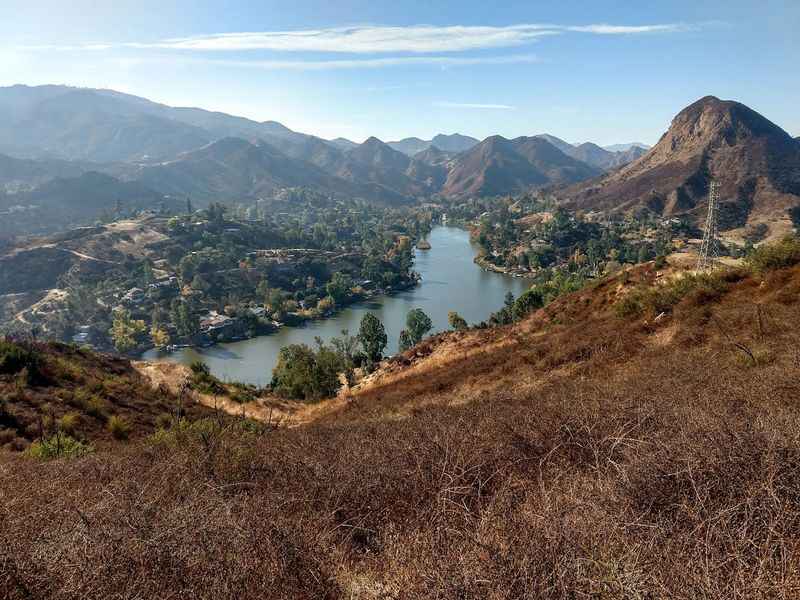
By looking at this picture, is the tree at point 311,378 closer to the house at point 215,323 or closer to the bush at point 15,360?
the bush at point 15,360

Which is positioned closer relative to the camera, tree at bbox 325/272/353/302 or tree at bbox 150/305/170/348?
tree at bbox 150/305/170/348

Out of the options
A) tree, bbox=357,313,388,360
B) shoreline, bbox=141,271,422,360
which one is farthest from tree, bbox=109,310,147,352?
tree, bbox=357,313,388,360

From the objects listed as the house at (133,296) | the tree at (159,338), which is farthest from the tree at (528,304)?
the house at (133,296)

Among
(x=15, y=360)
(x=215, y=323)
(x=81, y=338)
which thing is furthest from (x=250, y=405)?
(x=81, y=338)

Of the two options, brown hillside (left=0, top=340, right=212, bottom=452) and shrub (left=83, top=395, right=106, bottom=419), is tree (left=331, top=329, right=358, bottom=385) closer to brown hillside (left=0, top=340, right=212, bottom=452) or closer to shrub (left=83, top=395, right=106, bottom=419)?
brown hillside (left=0, top=340, right=212, bottom=452)

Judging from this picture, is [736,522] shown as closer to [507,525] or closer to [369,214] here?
[507,525]

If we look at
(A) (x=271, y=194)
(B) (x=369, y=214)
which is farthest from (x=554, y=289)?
(A) (x=271, y=194)
